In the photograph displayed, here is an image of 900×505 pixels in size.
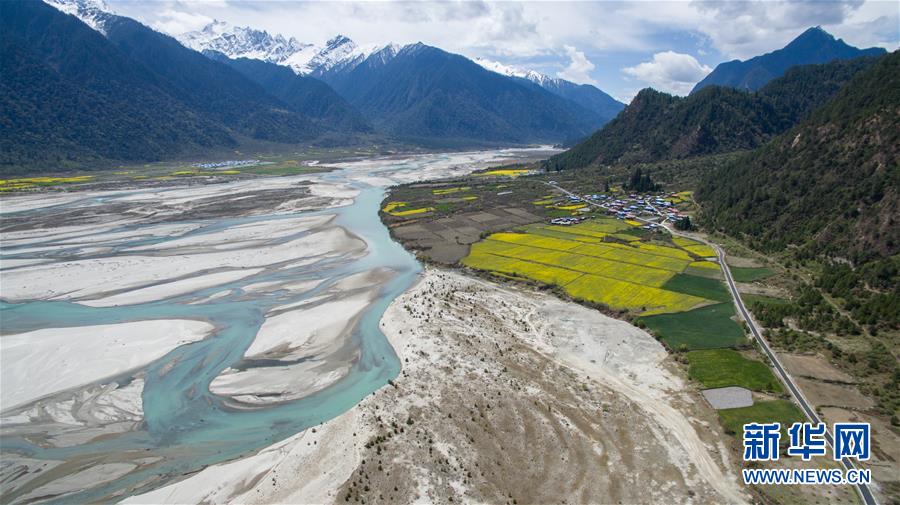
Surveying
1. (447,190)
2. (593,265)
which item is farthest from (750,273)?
(447,190)

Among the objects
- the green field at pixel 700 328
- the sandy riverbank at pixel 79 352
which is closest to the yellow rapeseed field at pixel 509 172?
the green field at pixel 700 328

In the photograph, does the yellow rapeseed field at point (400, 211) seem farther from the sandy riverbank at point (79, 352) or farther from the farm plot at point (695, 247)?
the sandy riverbank at point (79, 352)

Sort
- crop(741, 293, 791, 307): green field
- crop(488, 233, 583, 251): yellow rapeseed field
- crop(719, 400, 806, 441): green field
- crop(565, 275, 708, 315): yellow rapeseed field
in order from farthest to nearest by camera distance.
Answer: crop(488, 233, 583, 251): yellow rapeseed field → crop(565, 275, 708, 315): yellow rapeseed field → crop(741, 293, 791, 307): green field → crop(719, 400, 806, 441): green field

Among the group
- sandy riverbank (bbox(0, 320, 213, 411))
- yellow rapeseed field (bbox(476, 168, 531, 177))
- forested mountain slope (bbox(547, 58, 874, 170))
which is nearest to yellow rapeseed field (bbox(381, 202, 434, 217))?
sandy riverbank (bbox(0, 320, 213, 411))

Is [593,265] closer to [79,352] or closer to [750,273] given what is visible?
[750,273]

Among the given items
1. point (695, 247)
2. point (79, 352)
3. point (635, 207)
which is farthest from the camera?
point (635, 207)

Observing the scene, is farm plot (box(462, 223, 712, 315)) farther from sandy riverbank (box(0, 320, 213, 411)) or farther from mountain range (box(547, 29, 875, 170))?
mountain range (box(547, 29, 875, 170))

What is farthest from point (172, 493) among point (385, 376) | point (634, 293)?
point (634, 293)
